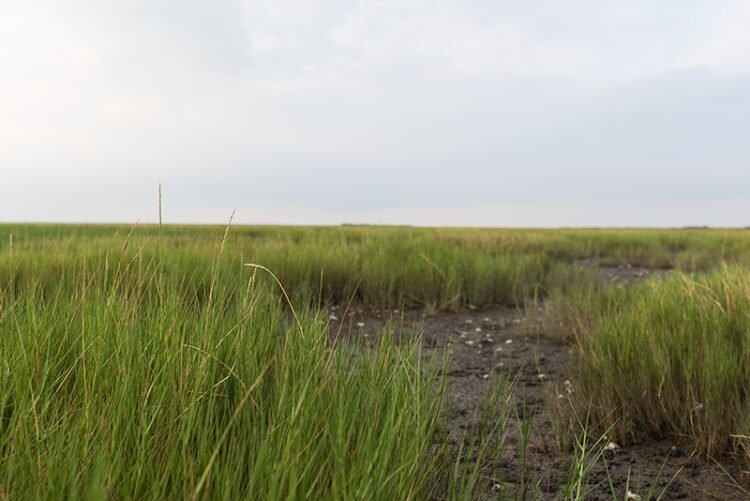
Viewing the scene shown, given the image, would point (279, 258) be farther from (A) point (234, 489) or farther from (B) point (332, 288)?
(A) point (234, 489)

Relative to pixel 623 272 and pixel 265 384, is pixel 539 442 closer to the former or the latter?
pixel 265 384

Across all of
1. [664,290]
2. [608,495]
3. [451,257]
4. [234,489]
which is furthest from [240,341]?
[451,257]

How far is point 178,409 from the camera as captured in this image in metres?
1.49

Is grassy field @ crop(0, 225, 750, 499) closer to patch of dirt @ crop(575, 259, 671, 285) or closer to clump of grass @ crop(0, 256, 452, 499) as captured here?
clump of grass @ crop(0, 256, 452, 499)

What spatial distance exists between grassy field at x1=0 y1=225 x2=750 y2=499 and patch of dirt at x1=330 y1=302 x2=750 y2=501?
16cm

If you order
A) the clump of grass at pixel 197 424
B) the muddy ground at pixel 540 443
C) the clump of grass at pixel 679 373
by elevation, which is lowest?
the muddy ground at pixel 540 443

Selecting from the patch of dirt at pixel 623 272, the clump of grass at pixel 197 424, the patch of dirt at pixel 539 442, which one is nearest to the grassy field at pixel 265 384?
the clump of grass at pixel 197 424

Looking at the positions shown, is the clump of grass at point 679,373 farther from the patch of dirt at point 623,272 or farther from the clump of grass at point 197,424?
the patch of dirt at point 623,272

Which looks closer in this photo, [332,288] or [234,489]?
[234,489]

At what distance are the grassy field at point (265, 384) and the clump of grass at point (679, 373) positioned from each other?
0.04 ft

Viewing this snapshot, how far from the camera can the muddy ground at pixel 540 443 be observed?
7.38ft

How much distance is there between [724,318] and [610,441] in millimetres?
1260

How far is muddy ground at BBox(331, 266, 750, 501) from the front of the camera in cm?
225

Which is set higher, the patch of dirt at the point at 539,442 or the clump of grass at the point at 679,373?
the clump of grass at the point at 679,373
